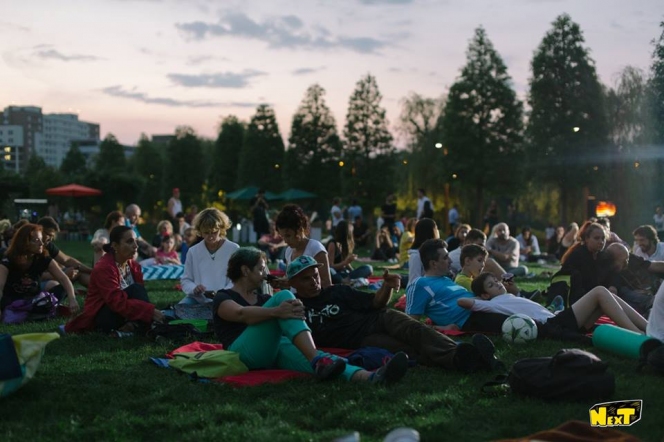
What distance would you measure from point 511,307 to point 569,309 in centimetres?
56

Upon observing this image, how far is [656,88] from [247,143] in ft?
134

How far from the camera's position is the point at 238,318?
19.3 feet

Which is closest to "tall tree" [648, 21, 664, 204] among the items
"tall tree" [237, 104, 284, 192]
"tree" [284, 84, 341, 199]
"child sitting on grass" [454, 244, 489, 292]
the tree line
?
the tree line

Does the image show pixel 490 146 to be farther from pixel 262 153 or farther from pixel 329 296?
pixel 329 296

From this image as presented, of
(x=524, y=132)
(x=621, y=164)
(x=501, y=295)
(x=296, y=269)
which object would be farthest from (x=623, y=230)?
(x=296, y=269)

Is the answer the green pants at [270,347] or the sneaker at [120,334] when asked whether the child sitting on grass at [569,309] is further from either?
the sneaker at [120,334]

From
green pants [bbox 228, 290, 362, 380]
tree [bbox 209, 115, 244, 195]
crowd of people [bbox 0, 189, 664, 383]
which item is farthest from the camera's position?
tree [bbox 209, 115, 244, 195]

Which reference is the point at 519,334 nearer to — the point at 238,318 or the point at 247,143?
the point at 238,318

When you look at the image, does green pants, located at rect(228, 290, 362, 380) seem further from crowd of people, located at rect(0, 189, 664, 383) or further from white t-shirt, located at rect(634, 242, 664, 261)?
white t-shirt, located at rect(634, 242, 664, 261)

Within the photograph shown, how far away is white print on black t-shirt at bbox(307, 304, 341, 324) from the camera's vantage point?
257 inches

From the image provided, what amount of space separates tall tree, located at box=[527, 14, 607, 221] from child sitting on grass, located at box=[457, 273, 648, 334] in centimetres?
3752

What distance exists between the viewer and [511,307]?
785 cm

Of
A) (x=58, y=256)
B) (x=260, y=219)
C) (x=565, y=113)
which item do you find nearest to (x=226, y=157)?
(x=565, y=113)

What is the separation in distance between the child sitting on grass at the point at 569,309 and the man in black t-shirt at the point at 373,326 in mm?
1594
